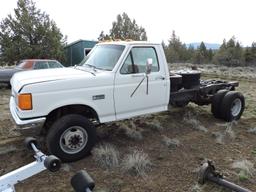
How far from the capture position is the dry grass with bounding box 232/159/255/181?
185 inches

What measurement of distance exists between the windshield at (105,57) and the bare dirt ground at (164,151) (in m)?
1.59

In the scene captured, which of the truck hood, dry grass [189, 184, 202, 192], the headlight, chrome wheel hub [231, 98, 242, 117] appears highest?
the truck hood

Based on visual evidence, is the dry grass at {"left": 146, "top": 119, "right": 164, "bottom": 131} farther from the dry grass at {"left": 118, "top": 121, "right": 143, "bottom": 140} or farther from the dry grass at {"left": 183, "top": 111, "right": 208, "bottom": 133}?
the dry grass at {"left": 183, "top": 111, "right": 208, "bottom": 133}

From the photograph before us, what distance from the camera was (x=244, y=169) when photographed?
4895 mm

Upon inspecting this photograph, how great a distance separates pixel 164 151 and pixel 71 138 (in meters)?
1.84

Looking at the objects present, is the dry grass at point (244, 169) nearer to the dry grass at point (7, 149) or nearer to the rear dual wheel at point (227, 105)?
the rear dual wheel at point (227, 105)

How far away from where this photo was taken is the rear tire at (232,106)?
775 cm

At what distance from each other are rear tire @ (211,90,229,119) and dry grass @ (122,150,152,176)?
11.3ft

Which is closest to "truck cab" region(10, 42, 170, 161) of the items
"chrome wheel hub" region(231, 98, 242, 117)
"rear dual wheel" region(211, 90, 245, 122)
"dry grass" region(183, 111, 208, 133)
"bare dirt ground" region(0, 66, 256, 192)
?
"bare dirt ground" region(0, 66, 256, 192)

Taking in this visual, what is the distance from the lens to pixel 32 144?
3.57 metres

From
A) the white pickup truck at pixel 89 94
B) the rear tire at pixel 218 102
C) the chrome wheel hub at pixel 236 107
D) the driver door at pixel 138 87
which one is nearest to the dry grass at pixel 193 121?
the rear tire at pixel 218 102

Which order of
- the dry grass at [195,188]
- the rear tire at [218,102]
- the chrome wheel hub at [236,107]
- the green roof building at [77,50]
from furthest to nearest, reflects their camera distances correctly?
the green roof building at [77,50], the chrome wheel hub at [236,107], the rear tire at [218,102], the dry grass at [195,188]

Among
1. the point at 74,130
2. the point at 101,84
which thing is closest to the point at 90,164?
the point at 74,130

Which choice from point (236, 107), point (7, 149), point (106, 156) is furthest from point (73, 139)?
point (236, 107)
